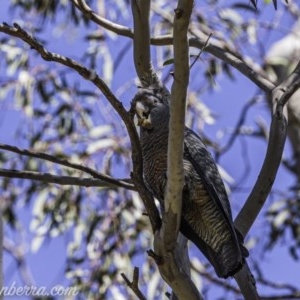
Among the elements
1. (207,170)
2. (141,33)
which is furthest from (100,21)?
(207,170)

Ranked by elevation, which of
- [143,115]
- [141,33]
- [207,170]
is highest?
[141,33]

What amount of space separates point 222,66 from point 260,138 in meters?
0.63

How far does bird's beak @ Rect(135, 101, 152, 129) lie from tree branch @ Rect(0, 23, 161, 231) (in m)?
0.66

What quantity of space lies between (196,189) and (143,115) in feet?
1.35

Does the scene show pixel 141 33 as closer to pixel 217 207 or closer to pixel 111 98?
pixel 217 207

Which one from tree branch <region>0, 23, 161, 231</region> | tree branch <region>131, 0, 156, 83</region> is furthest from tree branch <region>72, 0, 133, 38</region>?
tree branch <region>0, 23, 161, 231</region>

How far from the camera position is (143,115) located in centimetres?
330

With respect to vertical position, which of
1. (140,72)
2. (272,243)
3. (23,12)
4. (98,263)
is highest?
(23,12)

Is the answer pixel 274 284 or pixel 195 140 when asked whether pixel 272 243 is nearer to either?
pixel 274 284

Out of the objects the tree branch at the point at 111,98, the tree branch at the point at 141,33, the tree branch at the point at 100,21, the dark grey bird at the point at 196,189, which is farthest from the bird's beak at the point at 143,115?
the tree branch at the point at 111,98

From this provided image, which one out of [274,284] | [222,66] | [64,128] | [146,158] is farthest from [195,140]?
[222,66]

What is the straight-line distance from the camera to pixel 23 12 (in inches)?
236

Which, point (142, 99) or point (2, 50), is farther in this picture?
point (2, 50)

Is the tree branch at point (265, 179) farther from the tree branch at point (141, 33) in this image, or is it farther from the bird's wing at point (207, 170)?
the tree branch at point (141, 33)
